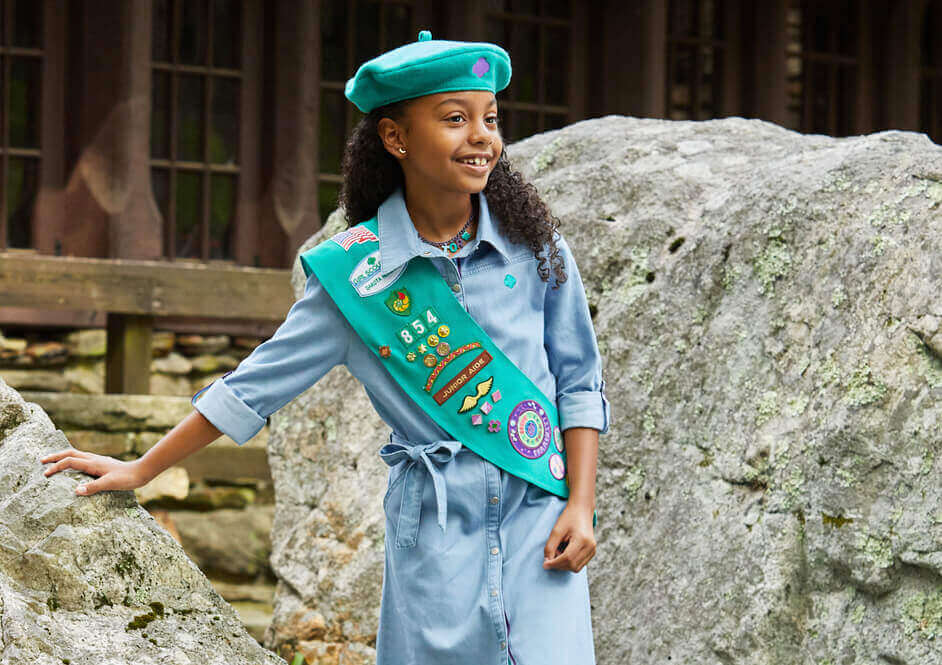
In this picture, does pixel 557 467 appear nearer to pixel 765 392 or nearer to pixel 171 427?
pixel 765 392

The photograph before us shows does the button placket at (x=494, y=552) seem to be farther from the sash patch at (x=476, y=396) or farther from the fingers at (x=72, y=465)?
the fingers at (x=72, y=465)

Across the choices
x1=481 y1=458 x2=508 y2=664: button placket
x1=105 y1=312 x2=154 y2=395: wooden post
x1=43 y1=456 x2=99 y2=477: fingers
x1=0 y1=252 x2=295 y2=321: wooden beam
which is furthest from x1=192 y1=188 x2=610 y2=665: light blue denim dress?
x1=105 y1=312 x2=154 y2=395: wooden post

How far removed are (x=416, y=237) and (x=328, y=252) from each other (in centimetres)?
15

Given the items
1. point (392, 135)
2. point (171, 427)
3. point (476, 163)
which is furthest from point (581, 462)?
point (171, 427)

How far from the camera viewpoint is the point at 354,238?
214 cm

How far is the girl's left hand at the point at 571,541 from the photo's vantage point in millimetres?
1965

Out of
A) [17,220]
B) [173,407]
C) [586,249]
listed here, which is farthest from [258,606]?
[586,249]

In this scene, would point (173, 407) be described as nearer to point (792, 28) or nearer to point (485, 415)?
point (485, 415)

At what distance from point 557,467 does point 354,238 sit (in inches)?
20.0

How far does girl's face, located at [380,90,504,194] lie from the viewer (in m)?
2.01

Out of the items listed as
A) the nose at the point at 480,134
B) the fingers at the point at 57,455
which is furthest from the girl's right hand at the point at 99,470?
the nose at the point at 480,134

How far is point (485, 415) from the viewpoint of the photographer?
2.04 meters

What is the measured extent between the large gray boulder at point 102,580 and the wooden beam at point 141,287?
Answer: 3.44 m

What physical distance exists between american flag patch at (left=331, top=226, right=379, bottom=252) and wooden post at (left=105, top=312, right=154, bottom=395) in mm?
3861
